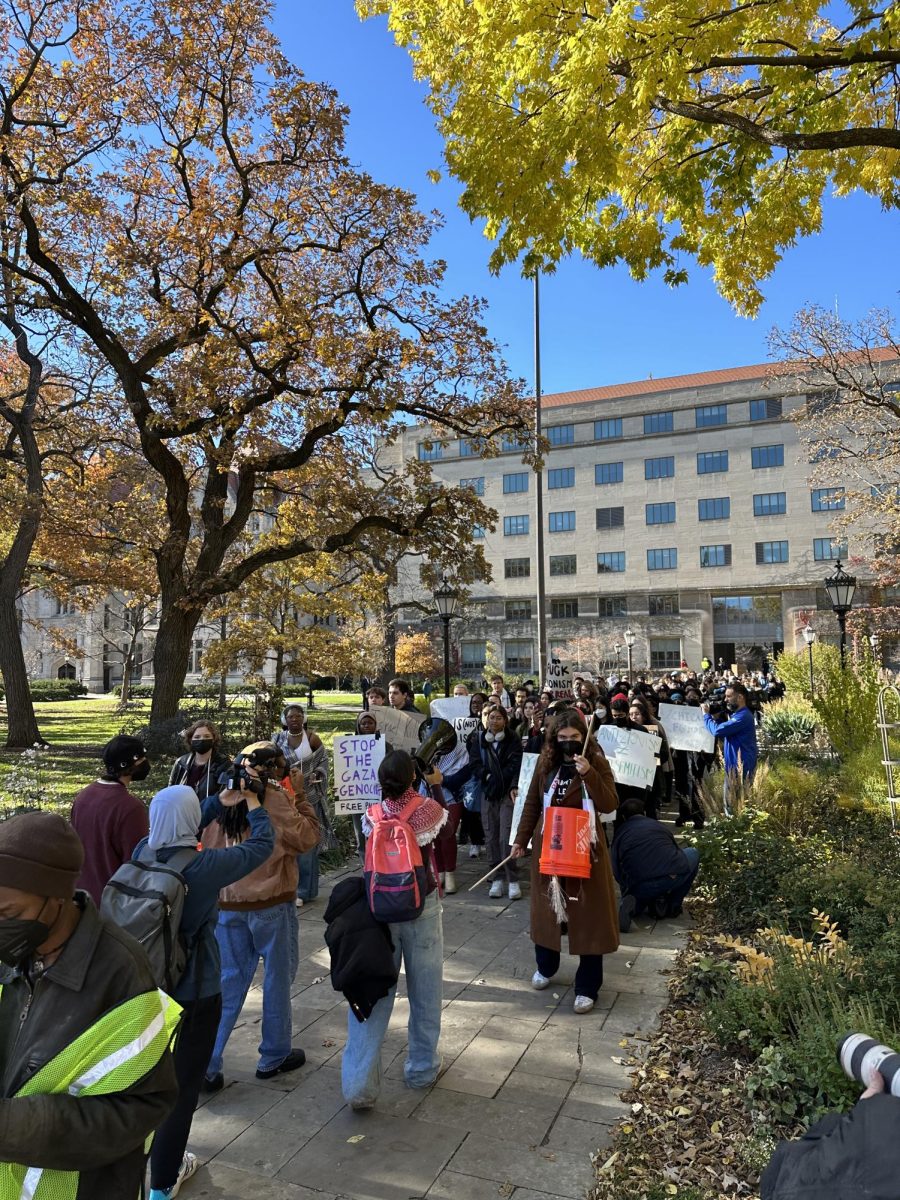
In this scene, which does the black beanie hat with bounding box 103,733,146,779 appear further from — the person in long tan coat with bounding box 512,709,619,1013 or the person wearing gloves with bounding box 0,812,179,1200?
the person in long tan coat with bounding box 512,709,619,1013

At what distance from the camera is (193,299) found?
54.3 feet

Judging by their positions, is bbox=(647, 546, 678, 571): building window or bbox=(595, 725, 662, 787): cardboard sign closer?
bbox=(595, 725, 662, 787): cardboard sign

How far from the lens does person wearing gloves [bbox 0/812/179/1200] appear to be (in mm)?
1767

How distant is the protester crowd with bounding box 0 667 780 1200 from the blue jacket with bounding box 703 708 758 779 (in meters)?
2.61

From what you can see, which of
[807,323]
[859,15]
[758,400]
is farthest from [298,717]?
[758,400]

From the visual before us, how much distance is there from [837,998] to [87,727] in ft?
97.6

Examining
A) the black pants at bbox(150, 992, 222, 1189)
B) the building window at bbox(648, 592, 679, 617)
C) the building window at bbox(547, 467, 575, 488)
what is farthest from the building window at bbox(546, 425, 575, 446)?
the black pants at bbox(150, 992, 222, 1189)

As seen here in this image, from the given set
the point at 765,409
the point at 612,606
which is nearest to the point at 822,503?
the point at 765,409

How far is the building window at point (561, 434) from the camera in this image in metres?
60.7

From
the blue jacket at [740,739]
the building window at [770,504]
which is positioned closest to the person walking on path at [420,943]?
the blue jacket at [740,739]

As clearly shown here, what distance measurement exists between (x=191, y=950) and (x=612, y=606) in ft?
187

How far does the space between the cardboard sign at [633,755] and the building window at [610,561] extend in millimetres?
51135

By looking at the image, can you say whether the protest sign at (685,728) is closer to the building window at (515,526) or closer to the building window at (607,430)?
the building window at (515,526)

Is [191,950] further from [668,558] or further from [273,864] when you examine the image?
[668,558]
